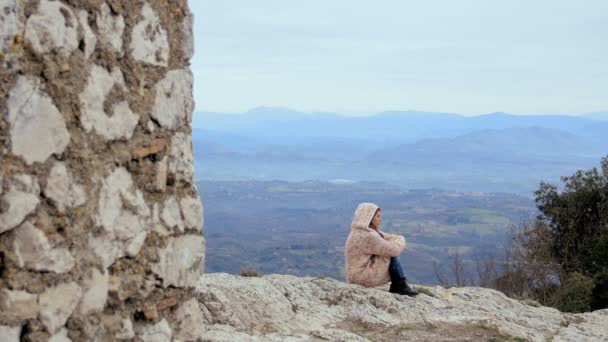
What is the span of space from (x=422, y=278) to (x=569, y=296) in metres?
65.4

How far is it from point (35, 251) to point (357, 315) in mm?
5315

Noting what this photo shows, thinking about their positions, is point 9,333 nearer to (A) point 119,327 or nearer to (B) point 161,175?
(A) point 119,327

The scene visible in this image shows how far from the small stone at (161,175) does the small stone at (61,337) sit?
0.88 meters

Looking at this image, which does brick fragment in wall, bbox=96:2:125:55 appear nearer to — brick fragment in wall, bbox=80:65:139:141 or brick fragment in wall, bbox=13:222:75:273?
brick fragment in wall, bbox=80:65:139:141

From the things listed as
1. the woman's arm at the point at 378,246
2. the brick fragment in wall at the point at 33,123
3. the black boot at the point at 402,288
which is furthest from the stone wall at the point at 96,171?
the black boot at the point at 402,288

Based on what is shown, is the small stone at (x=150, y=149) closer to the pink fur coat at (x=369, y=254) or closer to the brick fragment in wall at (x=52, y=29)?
the brick fragment in wall at (x=52, y=29)

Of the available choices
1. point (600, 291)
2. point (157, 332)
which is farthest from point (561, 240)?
point (157, 332)

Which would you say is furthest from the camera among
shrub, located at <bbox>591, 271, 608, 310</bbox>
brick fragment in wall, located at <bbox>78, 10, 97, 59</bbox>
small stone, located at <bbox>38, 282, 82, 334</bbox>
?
shrub, located at <bbox>591, 271, 608, 310</bbox>

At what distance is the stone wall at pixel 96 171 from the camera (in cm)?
290

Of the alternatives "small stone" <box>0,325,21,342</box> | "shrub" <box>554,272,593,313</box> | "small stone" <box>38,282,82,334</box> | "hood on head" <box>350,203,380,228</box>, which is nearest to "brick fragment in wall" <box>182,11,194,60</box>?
"small stone" <box>38,282,82,334</box>

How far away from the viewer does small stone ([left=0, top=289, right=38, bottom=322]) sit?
287 centimetres

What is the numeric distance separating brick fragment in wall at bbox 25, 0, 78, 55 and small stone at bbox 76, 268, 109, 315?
3.33 feet

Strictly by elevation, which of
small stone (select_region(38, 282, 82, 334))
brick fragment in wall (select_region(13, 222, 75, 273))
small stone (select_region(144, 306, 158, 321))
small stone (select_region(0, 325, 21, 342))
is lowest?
small stone (select_region(144, 306, 158, 321))

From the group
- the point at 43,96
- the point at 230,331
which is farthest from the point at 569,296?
the point at 43,96
